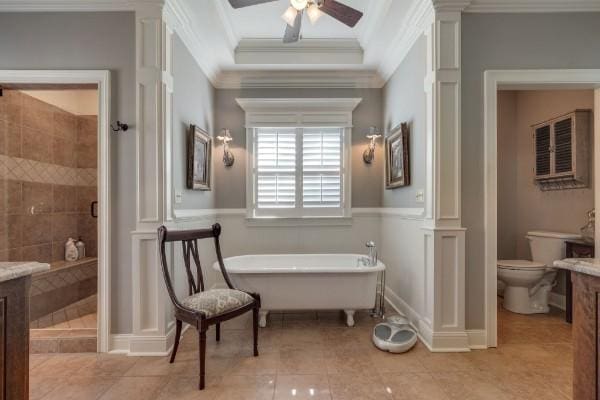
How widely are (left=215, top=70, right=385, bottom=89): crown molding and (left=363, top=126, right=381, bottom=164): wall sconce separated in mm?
609

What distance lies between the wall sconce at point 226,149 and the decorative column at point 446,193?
2314 mm

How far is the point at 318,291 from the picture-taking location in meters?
2.76

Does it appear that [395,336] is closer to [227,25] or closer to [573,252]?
[573,252]

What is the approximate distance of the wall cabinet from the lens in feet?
10.2

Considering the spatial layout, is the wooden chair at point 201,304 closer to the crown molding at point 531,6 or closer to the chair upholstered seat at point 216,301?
the chair upholstered seat at point 216,301

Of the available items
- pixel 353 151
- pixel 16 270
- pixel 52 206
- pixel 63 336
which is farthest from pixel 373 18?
pixel 52 206

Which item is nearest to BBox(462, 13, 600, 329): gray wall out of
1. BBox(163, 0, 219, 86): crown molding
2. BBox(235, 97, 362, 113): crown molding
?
BBox(235, 97, 362, 113): crown molding

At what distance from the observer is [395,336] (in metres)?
2.43

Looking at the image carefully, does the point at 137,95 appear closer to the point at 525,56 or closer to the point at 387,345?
the point at 387,345

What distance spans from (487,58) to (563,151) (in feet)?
5.45

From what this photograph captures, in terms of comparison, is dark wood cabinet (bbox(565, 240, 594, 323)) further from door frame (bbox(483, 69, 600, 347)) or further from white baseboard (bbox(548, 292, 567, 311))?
door frame (bbox(483, 69, 600, 347))

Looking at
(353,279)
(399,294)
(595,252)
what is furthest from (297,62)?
(595,252)

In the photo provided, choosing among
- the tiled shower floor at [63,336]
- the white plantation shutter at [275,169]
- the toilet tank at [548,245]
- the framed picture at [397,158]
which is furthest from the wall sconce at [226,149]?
the toilet tank at [548,245]

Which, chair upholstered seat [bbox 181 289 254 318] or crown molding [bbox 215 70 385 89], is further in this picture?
crown molding [bbox 215 70 385 89]
